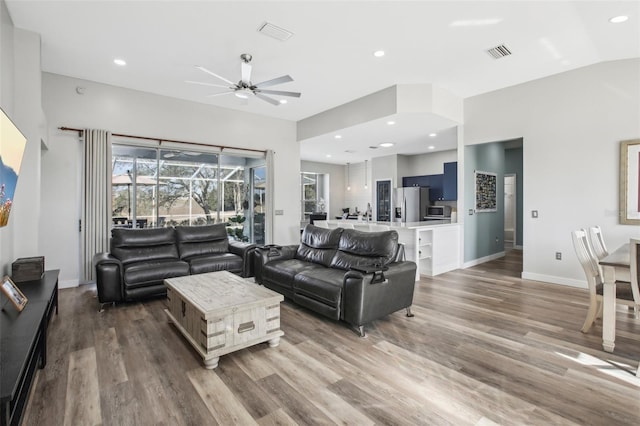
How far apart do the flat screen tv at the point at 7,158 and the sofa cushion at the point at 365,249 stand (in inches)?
124

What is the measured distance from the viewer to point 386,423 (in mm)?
1796

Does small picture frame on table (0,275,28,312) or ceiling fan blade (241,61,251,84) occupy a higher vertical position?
ceiling fan blade (241,61,251,84)

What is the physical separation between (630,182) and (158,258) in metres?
6.60

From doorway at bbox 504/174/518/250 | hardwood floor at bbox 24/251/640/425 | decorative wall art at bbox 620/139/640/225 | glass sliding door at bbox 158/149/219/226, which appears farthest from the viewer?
doorway at bbox 504/174/518/250

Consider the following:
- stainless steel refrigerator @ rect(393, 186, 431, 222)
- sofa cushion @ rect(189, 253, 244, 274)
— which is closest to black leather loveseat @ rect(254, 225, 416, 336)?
sofa cushion @ rect(189, 253, 244, 274)

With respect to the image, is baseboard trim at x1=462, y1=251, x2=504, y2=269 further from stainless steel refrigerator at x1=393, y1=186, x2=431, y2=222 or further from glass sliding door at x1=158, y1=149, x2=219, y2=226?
glass sliding door at x1=158, y1=149, x2=219, y2=226

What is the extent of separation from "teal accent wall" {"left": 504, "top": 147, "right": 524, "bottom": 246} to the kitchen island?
12.8 ft

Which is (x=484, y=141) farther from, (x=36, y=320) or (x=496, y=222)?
(x=36, y=320)

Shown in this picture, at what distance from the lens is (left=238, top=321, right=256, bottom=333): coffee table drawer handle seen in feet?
8.49

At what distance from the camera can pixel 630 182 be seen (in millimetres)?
4164

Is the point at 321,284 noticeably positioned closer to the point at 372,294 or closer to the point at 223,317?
the point at 372,294

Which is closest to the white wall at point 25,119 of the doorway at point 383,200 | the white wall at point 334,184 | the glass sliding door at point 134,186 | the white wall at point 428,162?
the glass sliding door at point 134,186

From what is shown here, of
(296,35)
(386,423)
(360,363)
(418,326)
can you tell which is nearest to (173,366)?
(360,363)

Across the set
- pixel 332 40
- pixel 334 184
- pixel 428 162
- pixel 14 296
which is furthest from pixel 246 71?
pixel 334 184
